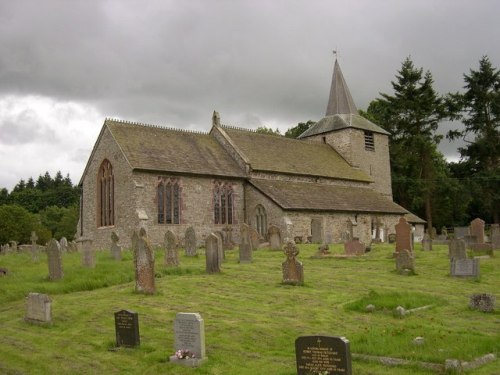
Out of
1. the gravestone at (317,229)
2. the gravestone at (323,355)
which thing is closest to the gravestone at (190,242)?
the gravestone at (317,229)

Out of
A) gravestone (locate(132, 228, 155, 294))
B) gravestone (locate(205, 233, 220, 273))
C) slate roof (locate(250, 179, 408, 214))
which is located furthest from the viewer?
slate roof (locate(250, 179, 408, 214))

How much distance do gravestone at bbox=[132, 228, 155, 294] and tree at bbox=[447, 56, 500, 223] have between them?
3818 centimetres

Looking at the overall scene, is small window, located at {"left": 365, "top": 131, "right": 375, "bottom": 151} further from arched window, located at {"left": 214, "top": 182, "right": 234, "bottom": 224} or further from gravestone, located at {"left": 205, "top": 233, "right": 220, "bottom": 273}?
gravestone, located at {"left": 205, "top": 233, "right": 220, "bottom": 273}

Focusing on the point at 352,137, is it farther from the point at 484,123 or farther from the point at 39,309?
the point at 39,309

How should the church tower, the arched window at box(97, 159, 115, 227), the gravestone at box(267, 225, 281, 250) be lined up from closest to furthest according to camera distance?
the gravestone at box(267, 225, 281, 250), the arched window at box(97, 159, 115, 227), the church tower

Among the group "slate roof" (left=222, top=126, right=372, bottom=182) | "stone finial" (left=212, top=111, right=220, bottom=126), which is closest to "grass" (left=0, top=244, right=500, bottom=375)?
"slate roof" (left=222, top=126, right=372, bottom=182)

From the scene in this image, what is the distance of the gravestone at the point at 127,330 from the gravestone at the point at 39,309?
242 centimetres

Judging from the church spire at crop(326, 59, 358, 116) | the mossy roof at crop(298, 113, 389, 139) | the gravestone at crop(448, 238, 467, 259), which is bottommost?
the gravestone at crop(448, 238, 467, 259)

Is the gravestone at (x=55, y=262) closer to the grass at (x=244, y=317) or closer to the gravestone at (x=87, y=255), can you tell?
the grass at (x=244, y=317)

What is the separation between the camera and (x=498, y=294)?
13125 millimetres

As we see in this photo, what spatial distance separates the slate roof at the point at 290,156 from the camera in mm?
34531

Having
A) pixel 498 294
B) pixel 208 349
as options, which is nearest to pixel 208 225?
pixel 498 294

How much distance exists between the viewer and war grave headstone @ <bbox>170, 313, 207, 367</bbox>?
830 centimetres

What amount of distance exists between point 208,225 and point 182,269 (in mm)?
13462
